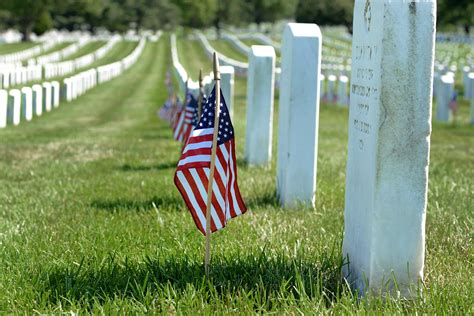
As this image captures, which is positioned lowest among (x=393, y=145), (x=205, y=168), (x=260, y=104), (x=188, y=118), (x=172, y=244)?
(x=172, y=244)

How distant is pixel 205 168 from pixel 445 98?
698 inches

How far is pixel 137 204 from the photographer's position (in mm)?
8133

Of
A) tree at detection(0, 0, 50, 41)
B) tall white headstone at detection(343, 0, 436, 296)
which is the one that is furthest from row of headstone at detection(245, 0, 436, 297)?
tree at detection(0, 0, 50, 41)

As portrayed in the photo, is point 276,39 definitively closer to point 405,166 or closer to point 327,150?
point 327,150

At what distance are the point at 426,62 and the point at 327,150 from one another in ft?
31.9

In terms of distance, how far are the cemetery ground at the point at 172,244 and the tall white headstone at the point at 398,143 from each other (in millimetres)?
195

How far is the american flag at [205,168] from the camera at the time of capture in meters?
5.11

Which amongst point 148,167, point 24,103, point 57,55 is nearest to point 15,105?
point 24,103

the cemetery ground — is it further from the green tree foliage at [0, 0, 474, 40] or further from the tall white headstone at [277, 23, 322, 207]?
the green tree foliage at [0, 0, 474, 40]

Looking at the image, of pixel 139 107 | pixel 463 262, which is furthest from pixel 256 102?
pixel 139 107

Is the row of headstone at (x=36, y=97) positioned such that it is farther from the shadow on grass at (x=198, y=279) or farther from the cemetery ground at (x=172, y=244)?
the shadow on grass at (x=198, y=279)

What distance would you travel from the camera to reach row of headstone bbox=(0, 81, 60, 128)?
19.8 metres

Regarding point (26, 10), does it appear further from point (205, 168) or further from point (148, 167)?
point (205, 168)

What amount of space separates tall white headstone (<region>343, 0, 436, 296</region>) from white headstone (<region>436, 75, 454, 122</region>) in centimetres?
1757
